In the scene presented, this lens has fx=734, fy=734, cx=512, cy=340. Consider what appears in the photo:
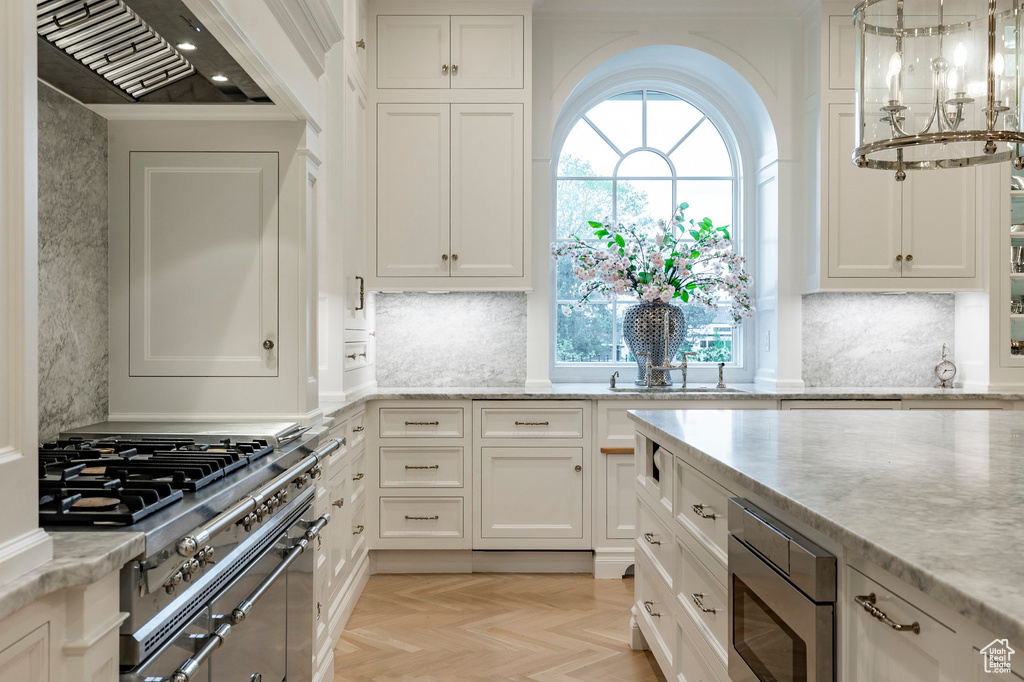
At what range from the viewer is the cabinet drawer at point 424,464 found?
366cm

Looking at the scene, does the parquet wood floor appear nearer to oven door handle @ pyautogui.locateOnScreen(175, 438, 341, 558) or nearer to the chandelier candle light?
oven door handle @ pyautogui.locateOnScreen(175, 438, 341, 558)

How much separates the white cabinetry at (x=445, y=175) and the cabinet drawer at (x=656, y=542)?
1743 millimetres

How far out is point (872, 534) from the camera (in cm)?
106

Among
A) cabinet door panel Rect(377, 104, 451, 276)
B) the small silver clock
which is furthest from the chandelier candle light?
the small silver clock

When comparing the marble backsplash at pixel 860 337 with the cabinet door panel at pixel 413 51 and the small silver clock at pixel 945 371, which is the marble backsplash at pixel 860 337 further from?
the cabinet door panel at pixel 413 51

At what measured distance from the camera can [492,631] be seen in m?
3.02

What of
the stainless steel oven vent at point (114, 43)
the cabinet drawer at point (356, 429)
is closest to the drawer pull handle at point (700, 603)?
the cabinet drawer at point (356, 429)

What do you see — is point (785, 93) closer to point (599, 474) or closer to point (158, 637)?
point (599, 474)

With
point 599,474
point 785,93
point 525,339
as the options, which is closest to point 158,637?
point 599,474

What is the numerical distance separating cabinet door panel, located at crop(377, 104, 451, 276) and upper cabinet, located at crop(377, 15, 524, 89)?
158 millimetres

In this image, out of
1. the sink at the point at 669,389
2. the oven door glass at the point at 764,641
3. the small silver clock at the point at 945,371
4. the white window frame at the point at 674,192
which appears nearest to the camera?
the oven door glass at the point at 764,641

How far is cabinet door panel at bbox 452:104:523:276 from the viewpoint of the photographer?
3.83m

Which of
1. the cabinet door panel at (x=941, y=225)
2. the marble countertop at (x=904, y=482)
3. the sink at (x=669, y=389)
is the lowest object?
the marble countertop at (x=904, y=482)

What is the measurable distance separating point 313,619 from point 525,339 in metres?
2.30
